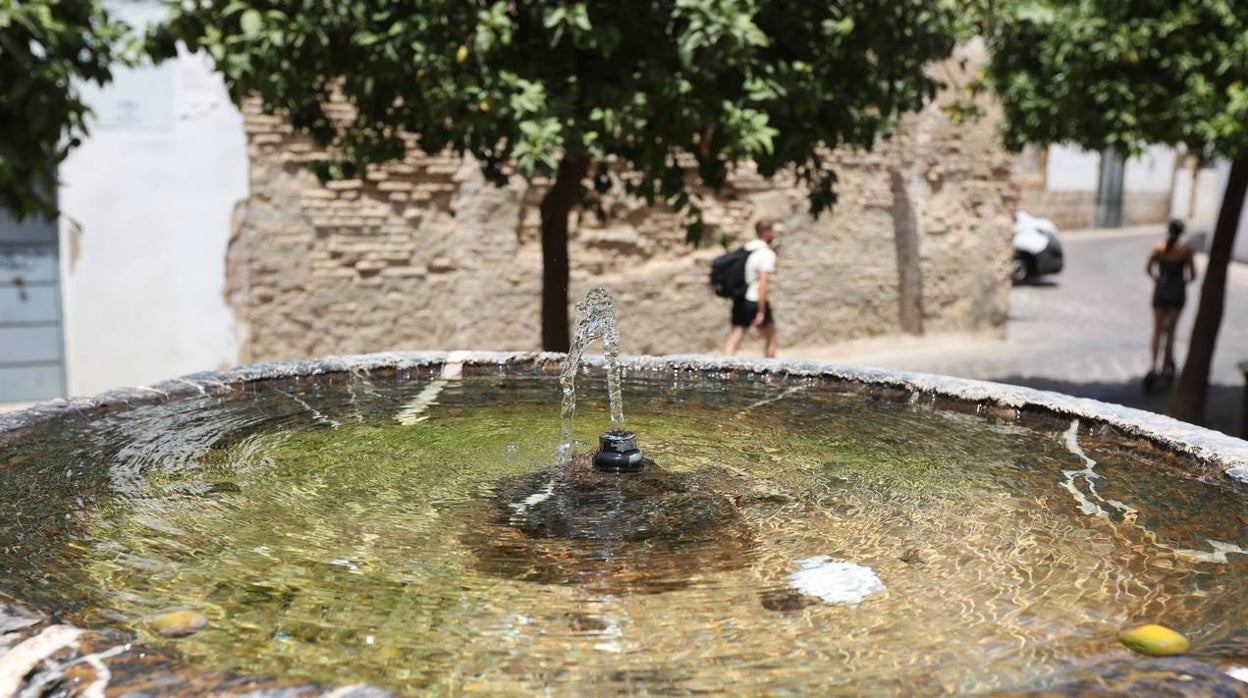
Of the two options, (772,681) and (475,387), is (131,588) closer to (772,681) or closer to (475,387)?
(772,681)

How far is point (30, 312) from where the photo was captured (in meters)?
8.27

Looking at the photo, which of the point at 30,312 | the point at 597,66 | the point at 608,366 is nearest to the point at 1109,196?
the point at 30,312

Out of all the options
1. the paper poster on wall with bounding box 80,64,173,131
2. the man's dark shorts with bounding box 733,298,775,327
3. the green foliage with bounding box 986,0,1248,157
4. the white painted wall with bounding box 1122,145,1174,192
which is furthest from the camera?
the white painted wall with bounding box 1122,145,1174,192

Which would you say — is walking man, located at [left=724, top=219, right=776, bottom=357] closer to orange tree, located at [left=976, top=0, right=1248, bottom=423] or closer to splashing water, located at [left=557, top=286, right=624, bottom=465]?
orange tree, located at [left=976, top=0, right=1248, bottom=423]

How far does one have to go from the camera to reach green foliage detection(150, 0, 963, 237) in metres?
4.71

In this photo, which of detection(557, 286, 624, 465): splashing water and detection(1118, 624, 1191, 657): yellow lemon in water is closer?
detection(1118, 624, 1191, 657): yellow lemon in water

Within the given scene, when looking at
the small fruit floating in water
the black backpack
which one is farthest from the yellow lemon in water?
the black backpack

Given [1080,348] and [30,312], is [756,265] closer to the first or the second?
[1080,348]

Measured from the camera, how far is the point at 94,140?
8.13 metres

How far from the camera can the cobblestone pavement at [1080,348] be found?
379 inches

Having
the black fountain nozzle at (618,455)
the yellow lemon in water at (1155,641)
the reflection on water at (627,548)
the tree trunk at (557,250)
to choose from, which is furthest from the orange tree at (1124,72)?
the yellow lemon in water at (1155,641)

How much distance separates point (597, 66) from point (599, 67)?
0.01 m

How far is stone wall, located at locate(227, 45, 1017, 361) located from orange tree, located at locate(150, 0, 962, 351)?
279 centimetres

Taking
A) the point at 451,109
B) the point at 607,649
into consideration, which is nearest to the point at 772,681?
the point at 607,649
